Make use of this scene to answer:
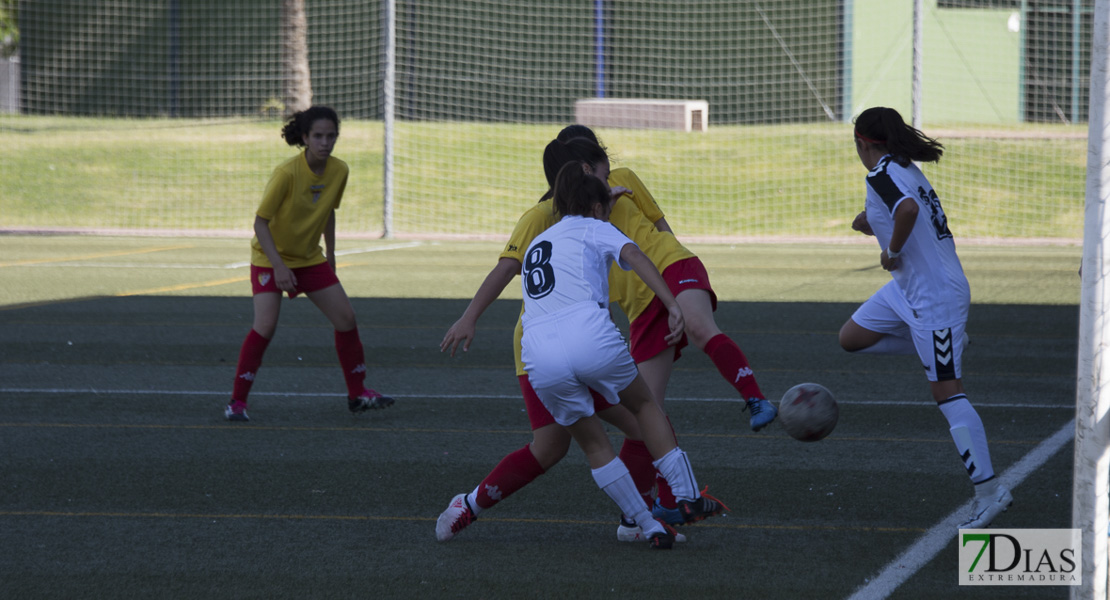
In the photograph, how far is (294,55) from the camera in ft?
84.1

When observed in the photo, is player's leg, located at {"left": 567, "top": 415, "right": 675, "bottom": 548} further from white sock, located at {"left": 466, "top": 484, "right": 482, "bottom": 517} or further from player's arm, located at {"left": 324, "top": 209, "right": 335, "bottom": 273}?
player's arm, located at {"left": 324, "top": 209, "right": 335, "bottom": 273}

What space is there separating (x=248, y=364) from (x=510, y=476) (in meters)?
3.03

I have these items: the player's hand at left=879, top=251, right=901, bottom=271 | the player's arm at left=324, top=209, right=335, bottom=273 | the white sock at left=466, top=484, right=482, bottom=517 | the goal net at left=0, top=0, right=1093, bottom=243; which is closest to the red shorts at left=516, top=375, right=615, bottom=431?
the white sock at left=466, top=484, right=482, bottom=517

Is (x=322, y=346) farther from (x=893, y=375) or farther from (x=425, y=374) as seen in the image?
(x=893, y=375)

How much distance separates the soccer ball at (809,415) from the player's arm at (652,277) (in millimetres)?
1010

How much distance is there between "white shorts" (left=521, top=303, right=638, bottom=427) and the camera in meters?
4.33

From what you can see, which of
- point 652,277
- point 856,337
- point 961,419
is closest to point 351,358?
point 856,337

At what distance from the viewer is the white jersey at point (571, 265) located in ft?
14.5

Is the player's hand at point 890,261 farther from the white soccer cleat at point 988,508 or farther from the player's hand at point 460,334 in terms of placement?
the player's hand at point 460,334

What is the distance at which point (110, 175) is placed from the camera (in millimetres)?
24484

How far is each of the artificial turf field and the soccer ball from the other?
0.36 metres

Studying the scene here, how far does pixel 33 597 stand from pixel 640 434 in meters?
2.27

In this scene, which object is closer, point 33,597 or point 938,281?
point 33,597

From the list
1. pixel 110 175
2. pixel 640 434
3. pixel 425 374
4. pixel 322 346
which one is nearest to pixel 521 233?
pixel 640 434
